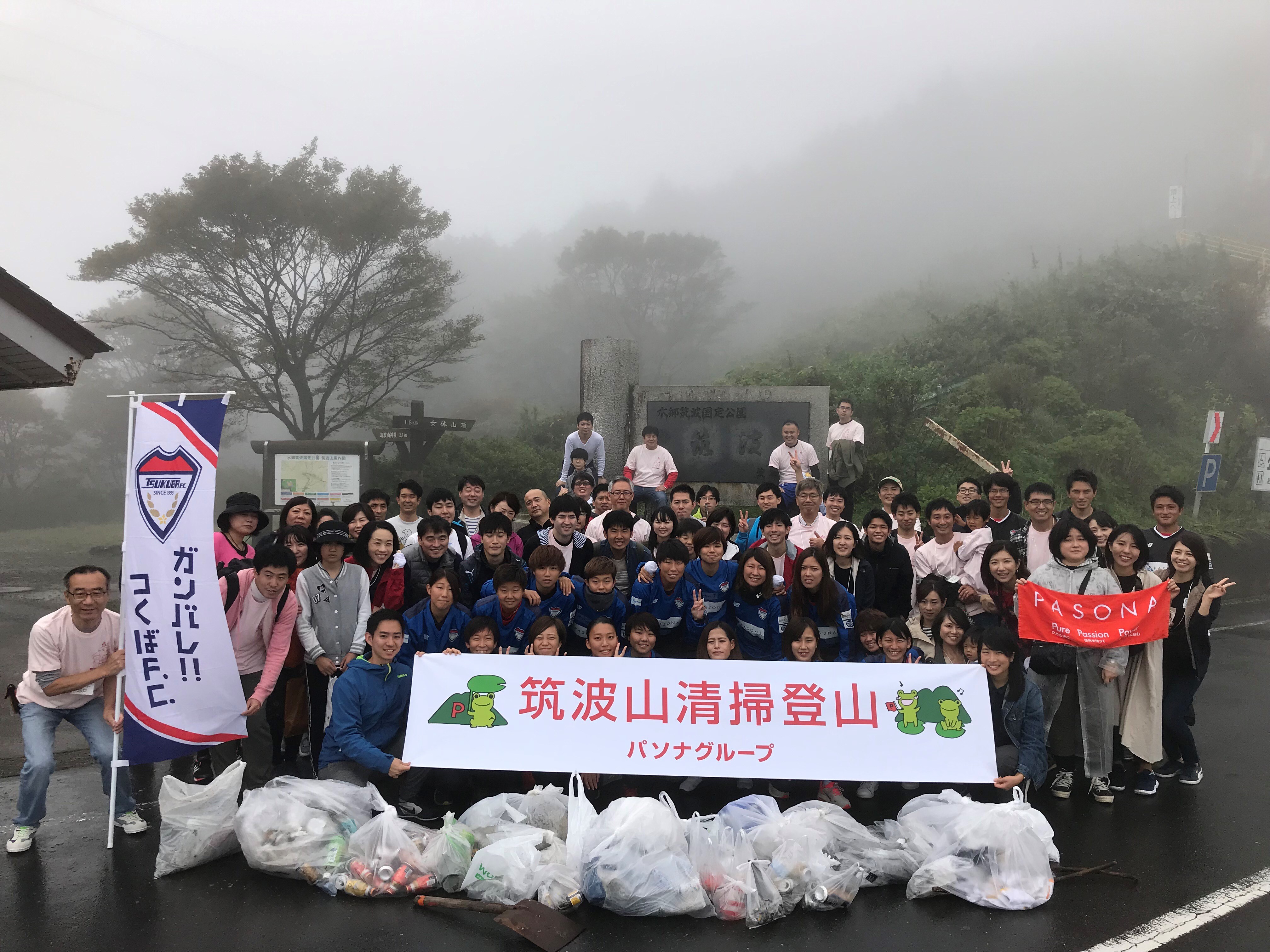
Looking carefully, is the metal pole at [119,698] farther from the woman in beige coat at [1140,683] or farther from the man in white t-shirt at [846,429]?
the man in white t-shirt at [846,429]

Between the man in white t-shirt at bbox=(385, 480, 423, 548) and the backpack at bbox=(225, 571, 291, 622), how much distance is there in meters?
1.50

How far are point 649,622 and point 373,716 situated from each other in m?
1.59

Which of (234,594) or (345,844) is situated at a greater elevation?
(234,594)

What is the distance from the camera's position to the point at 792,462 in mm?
9117

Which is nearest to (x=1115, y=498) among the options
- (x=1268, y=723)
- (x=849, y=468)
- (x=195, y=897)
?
(x=849, y=468)

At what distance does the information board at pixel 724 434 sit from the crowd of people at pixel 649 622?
203 inches

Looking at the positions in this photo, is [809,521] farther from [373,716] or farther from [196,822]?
[196,822]

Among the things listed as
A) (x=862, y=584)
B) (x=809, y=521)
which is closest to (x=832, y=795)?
(x=862, y=584)

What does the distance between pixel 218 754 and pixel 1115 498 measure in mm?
18347

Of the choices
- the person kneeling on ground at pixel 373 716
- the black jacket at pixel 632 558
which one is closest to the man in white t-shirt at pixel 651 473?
the black jacket at pixel 632 558

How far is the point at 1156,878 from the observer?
157 inches

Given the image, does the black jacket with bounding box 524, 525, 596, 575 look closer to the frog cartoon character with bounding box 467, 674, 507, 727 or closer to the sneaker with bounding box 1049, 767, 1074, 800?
the frog cartoon character with bounding box 467, 674, 507, 727

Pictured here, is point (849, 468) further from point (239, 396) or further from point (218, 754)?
point (239, 396)

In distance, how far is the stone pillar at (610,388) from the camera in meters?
11.5
